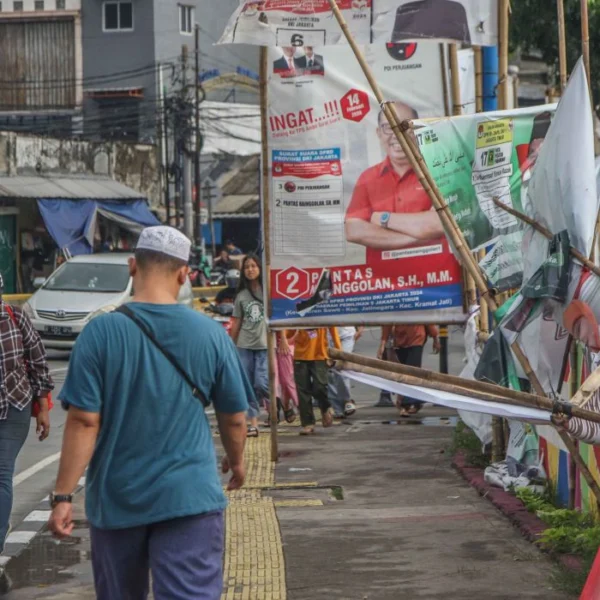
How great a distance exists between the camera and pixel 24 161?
127 feet

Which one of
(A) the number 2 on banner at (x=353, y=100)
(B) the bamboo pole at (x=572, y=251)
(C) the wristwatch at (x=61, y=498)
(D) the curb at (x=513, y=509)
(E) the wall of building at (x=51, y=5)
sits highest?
(E) the wall of building at (x=51, y=5)

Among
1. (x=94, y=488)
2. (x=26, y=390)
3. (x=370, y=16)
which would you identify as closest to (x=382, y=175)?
(x=370, y=16)

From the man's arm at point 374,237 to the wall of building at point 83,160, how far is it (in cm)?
2834

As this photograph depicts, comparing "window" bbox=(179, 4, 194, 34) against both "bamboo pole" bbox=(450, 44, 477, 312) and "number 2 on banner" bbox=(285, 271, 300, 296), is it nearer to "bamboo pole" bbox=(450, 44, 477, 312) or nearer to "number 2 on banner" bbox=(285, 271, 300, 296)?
"number 2 on banner" bbox=(285, 271, 300, 296)

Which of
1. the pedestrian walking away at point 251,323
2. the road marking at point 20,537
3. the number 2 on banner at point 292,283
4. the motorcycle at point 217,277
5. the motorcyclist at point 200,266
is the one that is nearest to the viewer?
the road marking at point 20,537

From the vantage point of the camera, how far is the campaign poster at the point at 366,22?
9.23 meters

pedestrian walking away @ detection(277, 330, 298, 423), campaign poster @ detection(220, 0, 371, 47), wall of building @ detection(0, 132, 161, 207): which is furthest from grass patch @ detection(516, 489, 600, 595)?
wall of building @ detection(0, 132, 161, 207)

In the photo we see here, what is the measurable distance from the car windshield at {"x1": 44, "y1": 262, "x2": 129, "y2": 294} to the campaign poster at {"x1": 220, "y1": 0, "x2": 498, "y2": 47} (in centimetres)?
1445

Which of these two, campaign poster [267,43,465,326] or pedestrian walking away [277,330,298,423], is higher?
campaign poster [267,43,465,326]

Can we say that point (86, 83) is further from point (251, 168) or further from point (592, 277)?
point (592, 277)

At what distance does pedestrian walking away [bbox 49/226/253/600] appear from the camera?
4656 mm

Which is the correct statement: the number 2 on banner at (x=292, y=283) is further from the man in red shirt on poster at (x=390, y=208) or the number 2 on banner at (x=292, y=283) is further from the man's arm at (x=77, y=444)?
the man's arm at (x=77, y=444)

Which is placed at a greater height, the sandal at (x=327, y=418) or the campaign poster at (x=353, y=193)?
the campaign poster at (x=353, y=193)

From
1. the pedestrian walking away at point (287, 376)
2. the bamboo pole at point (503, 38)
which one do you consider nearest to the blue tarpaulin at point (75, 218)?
the pedestrian walking away at point (287, 376)
